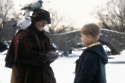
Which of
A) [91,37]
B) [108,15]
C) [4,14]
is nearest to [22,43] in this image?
[91,37]

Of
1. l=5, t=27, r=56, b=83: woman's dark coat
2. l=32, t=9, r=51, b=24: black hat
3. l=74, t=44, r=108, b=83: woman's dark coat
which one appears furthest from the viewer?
l=32, t=9, r=51, b=24: black hat

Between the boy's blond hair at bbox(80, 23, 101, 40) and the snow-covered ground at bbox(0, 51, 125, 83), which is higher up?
the boy's blond hair at bbox(80, 23, 101, 40)

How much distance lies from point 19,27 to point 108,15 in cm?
4269

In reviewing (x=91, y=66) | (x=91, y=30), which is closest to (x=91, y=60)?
(x=91, y=66)

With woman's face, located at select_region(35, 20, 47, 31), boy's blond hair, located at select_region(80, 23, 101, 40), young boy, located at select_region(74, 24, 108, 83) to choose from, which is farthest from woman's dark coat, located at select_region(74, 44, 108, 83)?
woman's face, located at select_region(35, 20, 47, 31)

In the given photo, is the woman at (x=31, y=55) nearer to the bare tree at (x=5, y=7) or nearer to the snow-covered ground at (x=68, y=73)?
the snow-covered ground at (x=68, y=73)

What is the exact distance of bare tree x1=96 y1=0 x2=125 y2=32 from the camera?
42.7 metres

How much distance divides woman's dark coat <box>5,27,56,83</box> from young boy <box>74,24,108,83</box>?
0.45 m

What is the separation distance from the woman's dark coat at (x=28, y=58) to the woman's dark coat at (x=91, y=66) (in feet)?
1.49

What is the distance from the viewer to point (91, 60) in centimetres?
273

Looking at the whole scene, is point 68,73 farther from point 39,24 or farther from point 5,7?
point 5,7

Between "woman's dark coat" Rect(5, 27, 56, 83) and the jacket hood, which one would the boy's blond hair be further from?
"woman's dark coat" Rect(5, 27, 56, 83)

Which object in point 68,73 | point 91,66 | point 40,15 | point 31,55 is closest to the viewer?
point 91,66

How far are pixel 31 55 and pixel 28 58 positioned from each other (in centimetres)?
4
